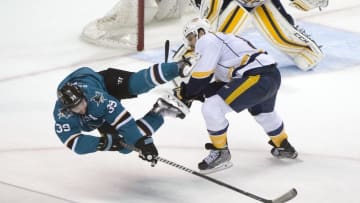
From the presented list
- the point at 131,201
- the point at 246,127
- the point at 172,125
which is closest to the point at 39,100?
the point at 172,125

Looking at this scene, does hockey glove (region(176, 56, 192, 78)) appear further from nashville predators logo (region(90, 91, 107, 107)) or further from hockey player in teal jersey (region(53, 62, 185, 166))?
nashville predators logo (region(90, 91, 107, 107))

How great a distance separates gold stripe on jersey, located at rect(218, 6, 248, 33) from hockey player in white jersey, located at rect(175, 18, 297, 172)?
43.1 inches

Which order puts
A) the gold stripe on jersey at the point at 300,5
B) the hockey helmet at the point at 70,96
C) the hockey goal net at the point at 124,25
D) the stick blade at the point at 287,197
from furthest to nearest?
the hockey goal net at the point at 124,25 < the gold stripe on jersey at the point at 300,5 < the stick blade at the point at 287,197 < the hockey helmet at the point at 70,96

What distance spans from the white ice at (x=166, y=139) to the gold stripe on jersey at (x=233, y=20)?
407 millimetres

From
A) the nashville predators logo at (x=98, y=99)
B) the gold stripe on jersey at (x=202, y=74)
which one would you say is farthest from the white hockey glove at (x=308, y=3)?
the nashville predators logo at (x=98, y=99)

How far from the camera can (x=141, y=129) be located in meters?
3.40

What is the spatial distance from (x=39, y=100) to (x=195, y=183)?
1303mm

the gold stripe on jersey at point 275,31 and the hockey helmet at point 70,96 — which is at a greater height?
the hockey helmet at point 70,96

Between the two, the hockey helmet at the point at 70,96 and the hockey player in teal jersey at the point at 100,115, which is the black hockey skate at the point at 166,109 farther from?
the hockey helmet at the point at 70,96

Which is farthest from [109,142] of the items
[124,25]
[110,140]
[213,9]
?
[124,25]

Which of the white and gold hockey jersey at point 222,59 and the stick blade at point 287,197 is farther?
the white and gold hockey jersey at point 222,59

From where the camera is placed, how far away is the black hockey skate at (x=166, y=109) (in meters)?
3.38

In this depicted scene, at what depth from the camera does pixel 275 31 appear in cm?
486

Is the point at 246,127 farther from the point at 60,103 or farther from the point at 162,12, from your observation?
the point at 162,12
